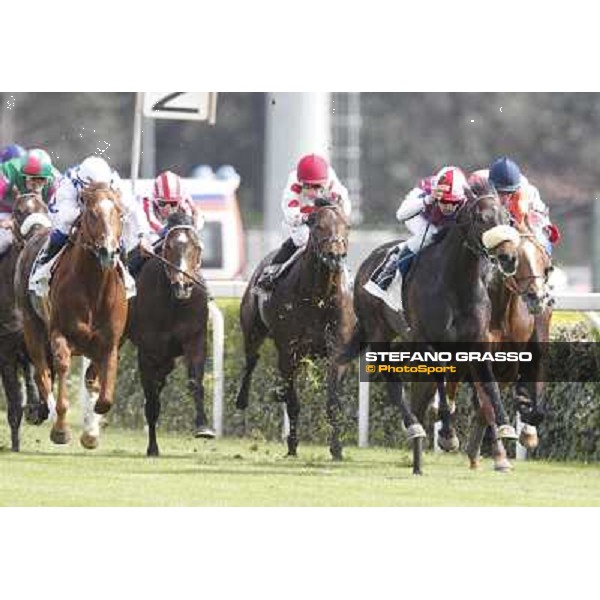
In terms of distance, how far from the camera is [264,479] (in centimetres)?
1093

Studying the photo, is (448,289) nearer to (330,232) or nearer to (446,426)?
(330,232)

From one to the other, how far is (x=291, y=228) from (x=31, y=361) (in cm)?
171

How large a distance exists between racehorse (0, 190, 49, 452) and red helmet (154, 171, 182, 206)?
670 millimetres

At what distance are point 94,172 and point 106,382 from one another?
1.07 meters

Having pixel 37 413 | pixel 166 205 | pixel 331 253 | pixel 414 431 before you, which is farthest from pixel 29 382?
pixel 414 431

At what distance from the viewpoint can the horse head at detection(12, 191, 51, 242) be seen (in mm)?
12367

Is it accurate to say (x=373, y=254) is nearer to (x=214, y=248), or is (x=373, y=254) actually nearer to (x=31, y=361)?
(x=31, y=361)

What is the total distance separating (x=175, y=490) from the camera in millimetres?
10336

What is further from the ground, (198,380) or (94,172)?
(94,172)

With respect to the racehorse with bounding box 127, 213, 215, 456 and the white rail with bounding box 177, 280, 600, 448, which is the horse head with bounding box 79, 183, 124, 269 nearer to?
the racehorse with bounding box 127, 213, 215, 456

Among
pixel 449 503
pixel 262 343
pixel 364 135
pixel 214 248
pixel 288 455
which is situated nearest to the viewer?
pixel 449 503

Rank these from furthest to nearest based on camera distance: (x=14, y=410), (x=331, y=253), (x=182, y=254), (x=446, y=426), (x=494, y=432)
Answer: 1. (x=14, y=410)
2. (x=182, y=254)
3. (x=446, y=426)
4. (x=331, y=253)
5. (x=494, y=432)

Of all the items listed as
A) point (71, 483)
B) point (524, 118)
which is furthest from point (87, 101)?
point (71, 483)

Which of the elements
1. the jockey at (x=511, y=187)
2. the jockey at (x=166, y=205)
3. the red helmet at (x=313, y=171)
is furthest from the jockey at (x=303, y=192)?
the jockey at (x=511, y=187)
